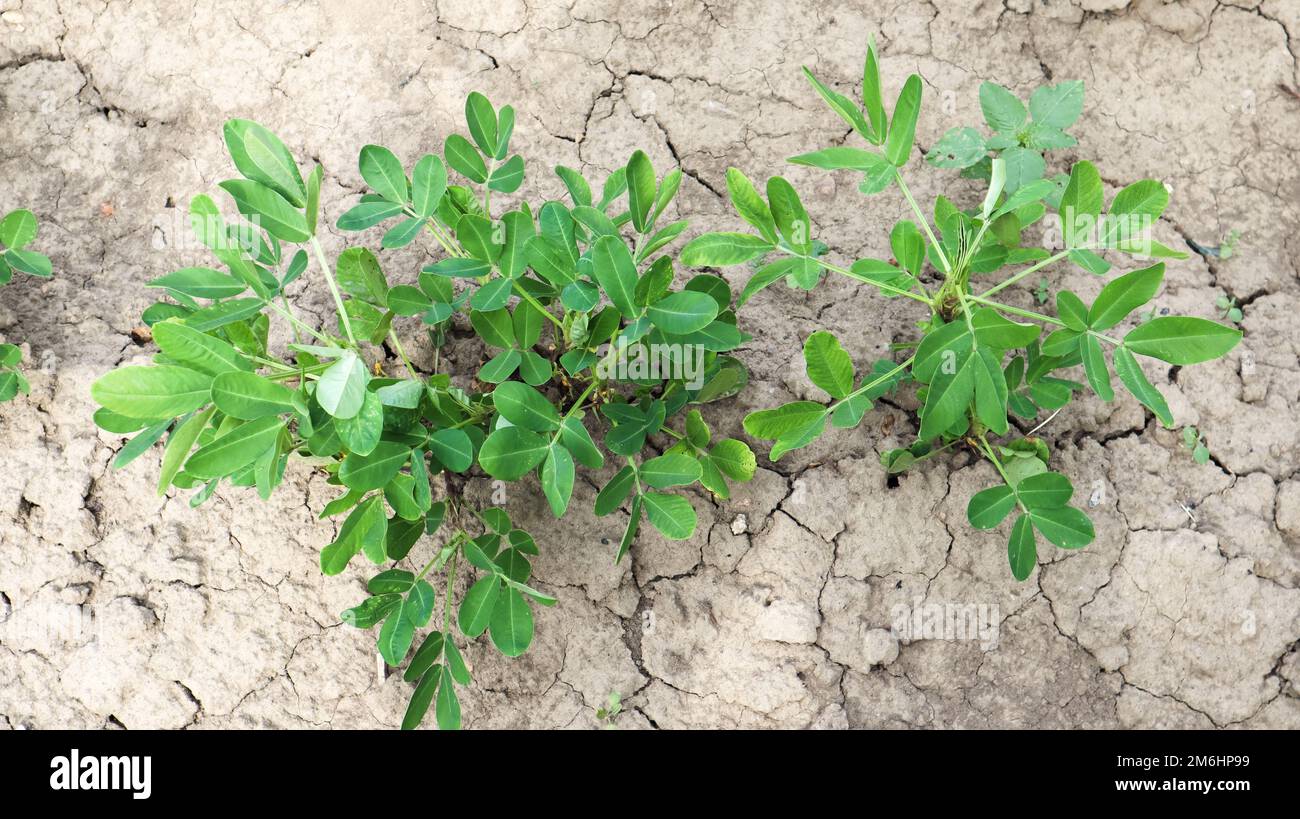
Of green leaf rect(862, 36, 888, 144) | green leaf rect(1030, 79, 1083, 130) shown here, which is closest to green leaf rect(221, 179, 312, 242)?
green leaf rect(862, 36, 888, 144)

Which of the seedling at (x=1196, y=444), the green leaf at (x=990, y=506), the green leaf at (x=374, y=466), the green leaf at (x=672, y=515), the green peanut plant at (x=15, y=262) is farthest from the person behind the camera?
the seedling at (x=1196, y=444)

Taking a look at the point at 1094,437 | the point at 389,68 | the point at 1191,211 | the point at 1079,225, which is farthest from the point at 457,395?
the point at 1191,211

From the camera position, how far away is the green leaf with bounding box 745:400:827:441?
6.75 feet

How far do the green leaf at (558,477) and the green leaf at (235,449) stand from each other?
1.68 ft

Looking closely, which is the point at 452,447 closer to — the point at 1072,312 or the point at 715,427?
the point at 715,427

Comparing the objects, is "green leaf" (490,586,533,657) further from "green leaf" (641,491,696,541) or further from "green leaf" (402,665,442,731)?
"green leaf" (641,491,696,541)

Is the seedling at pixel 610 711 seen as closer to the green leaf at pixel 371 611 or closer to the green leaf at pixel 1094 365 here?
→ the green leaf at pixel 371 611

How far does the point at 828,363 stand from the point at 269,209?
1163mm

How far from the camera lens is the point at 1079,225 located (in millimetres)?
2037

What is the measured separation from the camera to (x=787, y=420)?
2.07m

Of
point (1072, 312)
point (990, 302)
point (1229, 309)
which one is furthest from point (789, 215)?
point (1229, 309)

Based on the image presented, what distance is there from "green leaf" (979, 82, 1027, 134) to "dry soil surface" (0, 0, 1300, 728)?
0.23 meters

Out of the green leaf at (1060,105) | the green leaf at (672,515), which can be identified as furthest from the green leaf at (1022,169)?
the green leaf at (672,515)

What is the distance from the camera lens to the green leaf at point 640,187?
1967mm
